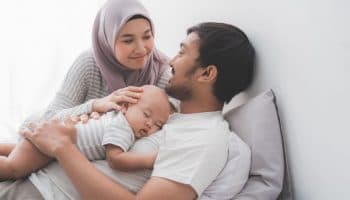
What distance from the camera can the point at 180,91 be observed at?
4.72 feet

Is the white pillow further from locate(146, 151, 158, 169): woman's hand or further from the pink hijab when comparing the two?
the pink hijab

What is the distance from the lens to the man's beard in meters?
1.43

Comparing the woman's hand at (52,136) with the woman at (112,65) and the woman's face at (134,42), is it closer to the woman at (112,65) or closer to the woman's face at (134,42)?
the woman at (112,65)

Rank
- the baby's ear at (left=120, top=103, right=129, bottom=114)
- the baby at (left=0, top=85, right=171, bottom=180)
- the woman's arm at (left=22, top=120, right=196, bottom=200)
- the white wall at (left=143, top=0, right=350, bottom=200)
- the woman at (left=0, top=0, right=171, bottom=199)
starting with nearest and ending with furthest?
the white wall at (left=143, top=0, right=350, bottom=200)
the woman's arm at (left=22, top=120, right=196, bottom=200)
the baby at (left=0, top=85, right=171, bottom=180)
the baby's ear at (left=120, top=103, right=129, bottom=114)
the woman at (left=0, top=0, right=171, bottom=199)

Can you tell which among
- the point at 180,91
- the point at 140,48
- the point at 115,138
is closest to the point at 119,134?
the point at 115,138

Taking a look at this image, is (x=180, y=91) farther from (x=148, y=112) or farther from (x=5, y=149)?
(x=5, y=149)

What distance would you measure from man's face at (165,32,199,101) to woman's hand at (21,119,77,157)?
13.0 inches

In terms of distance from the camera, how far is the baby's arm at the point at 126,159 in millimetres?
1246

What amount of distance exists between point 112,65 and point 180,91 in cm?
39

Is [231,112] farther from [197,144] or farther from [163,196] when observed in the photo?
[163,196]

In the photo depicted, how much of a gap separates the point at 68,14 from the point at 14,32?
0.27m

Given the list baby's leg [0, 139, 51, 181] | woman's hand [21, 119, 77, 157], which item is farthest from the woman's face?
baby's leg [0, 139, 51, 181]

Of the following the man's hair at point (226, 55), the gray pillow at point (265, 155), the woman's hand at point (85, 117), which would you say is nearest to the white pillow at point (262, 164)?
the gray pillow at point (265, 155)

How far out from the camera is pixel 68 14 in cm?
229
